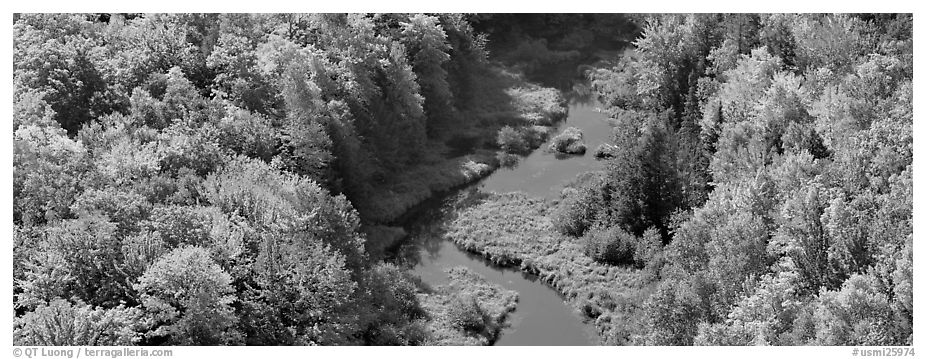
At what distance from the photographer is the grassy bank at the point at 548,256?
68.4 metres

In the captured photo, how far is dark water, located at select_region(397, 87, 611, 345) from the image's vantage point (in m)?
68.0

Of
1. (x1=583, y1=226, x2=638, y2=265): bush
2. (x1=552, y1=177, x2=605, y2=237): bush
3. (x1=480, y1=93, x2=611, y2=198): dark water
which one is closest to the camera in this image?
(x1=583, y1=226, x2=638, y2=265): bush

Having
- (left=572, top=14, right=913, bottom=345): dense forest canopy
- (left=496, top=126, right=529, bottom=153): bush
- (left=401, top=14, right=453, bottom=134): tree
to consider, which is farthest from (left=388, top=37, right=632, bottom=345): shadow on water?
(left=401, top=14, right=453, bottom=134): tree

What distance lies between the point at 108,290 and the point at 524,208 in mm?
35244

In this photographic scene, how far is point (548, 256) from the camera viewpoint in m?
75.5

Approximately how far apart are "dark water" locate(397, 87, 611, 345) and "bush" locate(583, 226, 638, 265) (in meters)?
4.74

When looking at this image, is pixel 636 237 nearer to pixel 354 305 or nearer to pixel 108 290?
pixel 354 305

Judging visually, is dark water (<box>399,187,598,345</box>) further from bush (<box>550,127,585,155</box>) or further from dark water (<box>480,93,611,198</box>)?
bush (<box>550,127,585,155</box>)

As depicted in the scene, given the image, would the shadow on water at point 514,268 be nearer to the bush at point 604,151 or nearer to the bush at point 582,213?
the bush at point 604,151

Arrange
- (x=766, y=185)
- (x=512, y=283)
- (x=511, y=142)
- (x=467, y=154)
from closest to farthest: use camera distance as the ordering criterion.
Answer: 1. (x=766, y=185)
2. (x=512, y=283)
3. (x=467, y=154)
4. (x=511, y=142)

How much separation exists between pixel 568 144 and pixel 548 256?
63.2 ft

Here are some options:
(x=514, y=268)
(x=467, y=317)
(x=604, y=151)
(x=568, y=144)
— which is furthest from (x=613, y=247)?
(x=568, y=144)

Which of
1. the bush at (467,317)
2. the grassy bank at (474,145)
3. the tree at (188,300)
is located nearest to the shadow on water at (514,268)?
the grassy bank at (474,145)

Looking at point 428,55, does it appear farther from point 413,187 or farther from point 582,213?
point 582,213
